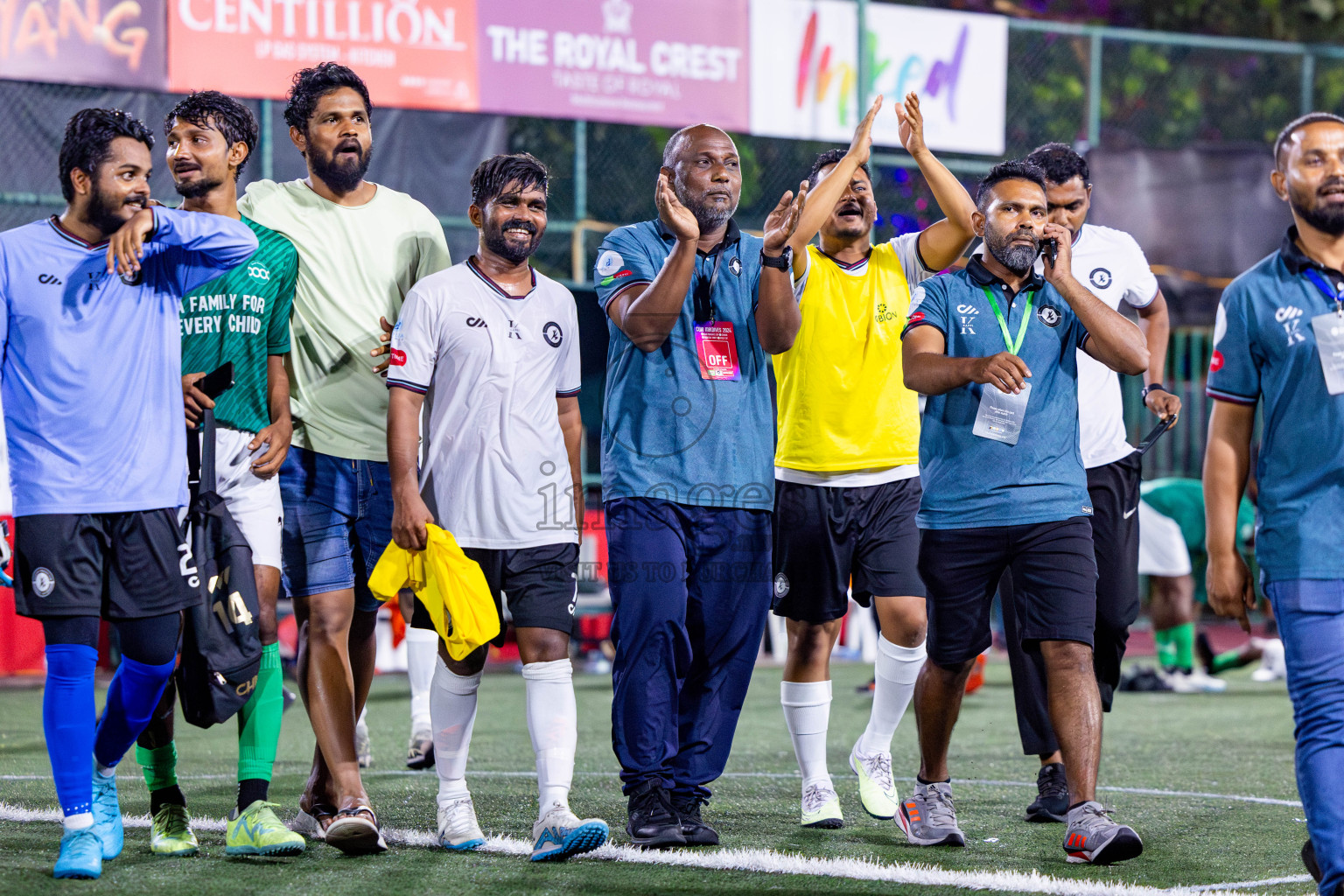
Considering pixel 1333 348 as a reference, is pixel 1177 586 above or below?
below

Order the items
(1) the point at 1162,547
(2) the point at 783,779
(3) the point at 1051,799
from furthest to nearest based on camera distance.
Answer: (1) the point at 1162,547, (2) the point at 783,779, (3) the point at 1051,799

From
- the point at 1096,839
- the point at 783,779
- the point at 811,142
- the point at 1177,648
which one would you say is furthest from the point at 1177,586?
the point at 1096,839

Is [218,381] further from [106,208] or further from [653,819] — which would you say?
[653,819]

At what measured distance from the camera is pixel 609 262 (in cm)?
539

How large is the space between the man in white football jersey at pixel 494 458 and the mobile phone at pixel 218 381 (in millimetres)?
533

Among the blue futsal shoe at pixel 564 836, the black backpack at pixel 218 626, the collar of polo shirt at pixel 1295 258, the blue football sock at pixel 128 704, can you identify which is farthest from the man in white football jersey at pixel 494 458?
the collar of polo shirt at pixel 1295 258

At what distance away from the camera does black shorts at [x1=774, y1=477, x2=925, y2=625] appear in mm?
5965

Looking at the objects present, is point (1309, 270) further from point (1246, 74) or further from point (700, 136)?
point (1246, 74)

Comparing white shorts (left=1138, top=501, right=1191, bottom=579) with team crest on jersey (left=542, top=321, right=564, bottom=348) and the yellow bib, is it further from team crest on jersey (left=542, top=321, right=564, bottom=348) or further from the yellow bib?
team crest on jersey (left=542, top=321, right=564, bottom=348)

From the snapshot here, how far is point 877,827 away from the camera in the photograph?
5734 mm

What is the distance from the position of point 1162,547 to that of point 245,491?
859 cm

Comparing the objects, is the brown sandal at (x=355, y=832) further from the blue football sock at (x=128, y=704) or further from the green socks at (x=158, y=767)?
the blue football sock at (x=128, y=704)

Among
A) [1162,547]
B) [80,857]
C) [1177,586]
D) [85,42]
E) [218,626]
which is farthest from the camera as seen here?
[85,42]

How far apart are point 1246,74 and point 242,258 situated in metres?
15.2
